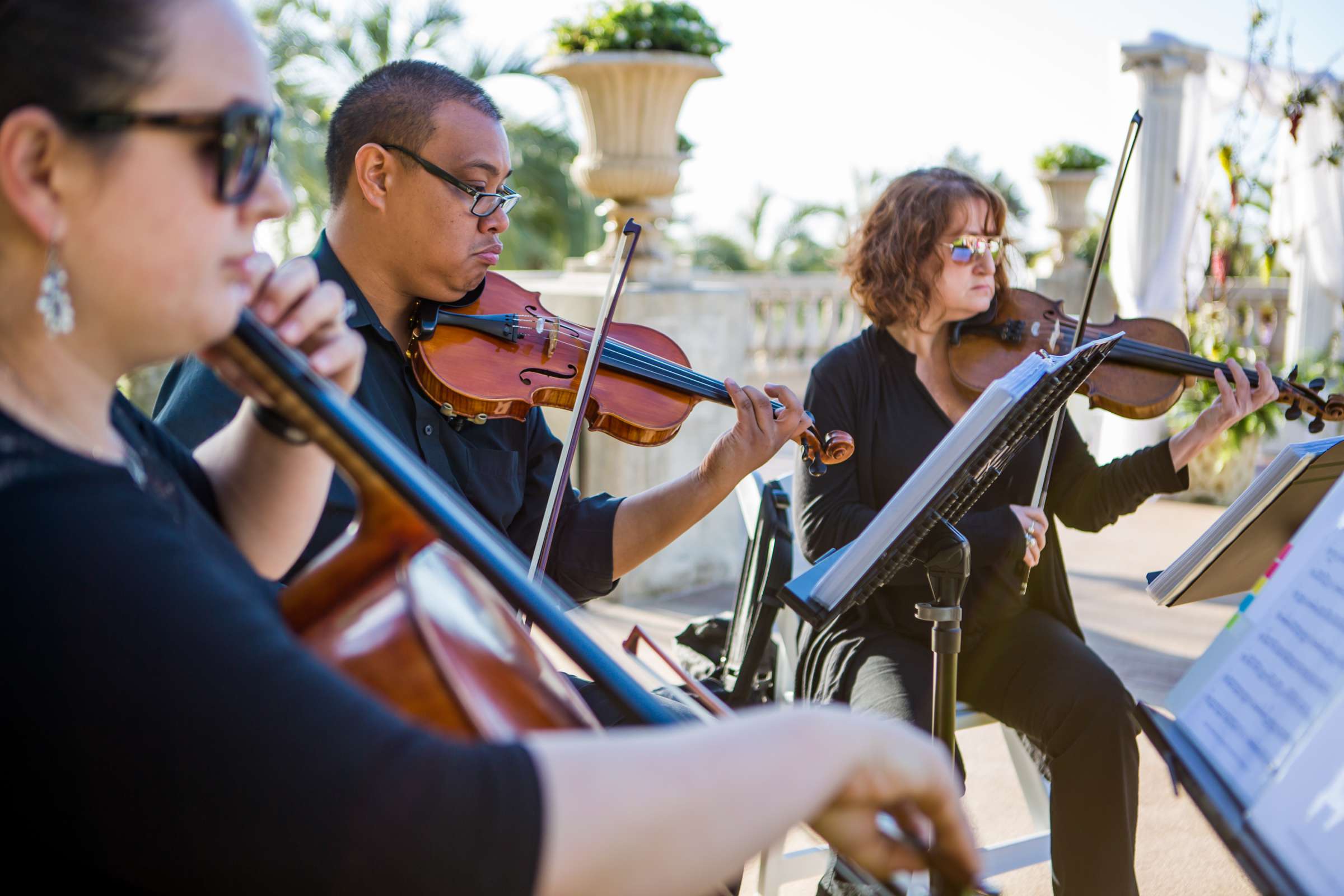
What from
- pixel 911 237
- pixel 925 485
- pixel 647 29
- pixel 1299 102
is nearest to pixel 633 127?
pixel 647 29

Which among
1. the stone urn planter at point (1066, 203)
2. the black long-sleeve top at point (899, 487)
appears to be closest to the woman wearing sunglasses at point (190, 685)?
the black long-sleeve top at point (899, 487)

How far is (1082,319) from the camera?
235cm

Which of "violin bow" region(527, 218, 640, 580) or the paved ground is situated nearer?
"violin bow" region(527, 218, 640, 580)

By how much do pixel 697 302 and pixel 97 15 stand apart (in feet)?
12.0

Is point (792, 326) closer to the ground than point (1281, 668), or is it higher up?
closer to the ground

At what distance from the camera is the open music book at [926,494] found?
161 centimetres

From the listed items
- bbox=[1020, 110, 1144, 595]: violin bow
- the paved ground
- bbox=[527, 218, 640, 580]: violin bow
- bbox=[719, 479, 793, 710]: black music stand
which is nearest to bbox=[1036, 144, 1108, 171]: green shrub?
the paved ground

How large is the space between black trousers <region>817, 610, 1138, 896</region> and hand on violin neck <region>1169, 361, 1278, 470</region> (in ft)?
1.65

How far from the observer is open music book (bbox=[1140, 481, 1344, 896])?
915 millimetres

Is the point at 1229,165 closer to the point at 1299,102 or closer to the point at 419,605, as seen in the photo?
the point at 1299,102

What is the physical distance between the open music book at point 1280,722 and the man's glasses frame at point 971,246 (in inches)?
58.0

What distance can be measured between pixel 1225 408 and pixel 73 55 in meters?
2.28

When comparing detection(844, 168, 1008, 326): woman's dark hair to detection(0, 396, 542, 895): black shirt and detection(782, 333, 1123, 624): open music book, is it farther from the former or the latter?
detection(0, 396, 542, 895): black shirt

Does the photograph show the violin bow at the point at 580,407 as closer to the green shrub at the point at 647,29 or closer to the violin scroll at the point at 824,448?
the violin scroll at the point at 824,448
